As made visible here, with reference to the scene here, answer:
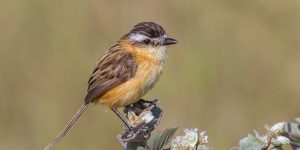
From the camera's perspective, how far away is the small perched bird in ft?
17.7

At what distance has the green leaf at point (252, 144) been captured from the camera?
6.92ft

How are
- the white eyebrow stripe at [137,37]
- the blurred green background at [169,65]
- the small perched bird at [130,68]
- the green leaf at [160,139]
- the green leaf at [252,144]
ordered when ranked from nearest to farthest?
1. the green leaf at [252,144]
2. the green leaf at [160,139]
3. the small perched bird at [130,68]
4. the white eyebrow stripe at [137,37]
5. the blurred green background at [169,65]

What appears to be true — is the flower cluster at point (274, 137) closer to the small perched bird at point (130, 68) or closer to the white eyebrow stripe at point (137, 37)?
the small perched bird at point (130, 68)

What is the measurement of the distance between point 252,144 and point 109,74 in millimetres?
3476

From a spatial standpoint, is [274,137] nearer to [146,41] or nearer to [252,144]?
[252,144]

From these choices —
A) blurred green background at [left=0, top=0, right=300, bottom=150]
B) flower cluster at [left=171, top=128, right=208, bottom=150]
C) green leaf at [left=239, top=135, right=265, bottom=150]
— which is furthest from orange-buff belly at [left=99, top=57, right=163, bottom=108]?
green leaf at [left=239, top=135, right=265, bottom=150]

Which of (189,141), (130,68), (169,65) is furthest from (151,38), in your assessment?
(169,65)

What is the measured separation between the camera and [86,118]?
28.3 ft

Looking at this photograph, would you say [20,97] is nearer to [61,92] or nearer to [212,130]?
[61,92]

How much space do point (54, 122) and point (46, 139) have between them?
0.93 feet

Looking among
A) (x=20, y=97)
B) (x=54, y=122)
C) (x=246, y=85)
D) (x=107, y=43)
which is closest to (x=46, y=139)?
(x=54, y=122)

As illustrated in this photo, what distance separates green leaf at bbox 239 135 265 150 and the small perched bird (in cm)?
315

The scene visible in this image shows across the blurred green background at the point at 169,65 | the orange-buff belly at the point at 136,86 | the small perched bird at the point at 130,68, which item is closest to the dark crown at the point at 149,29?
the small perched bird at the point at 130,68

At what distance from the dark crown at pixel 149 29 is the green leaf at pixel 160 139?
3.10 metres
